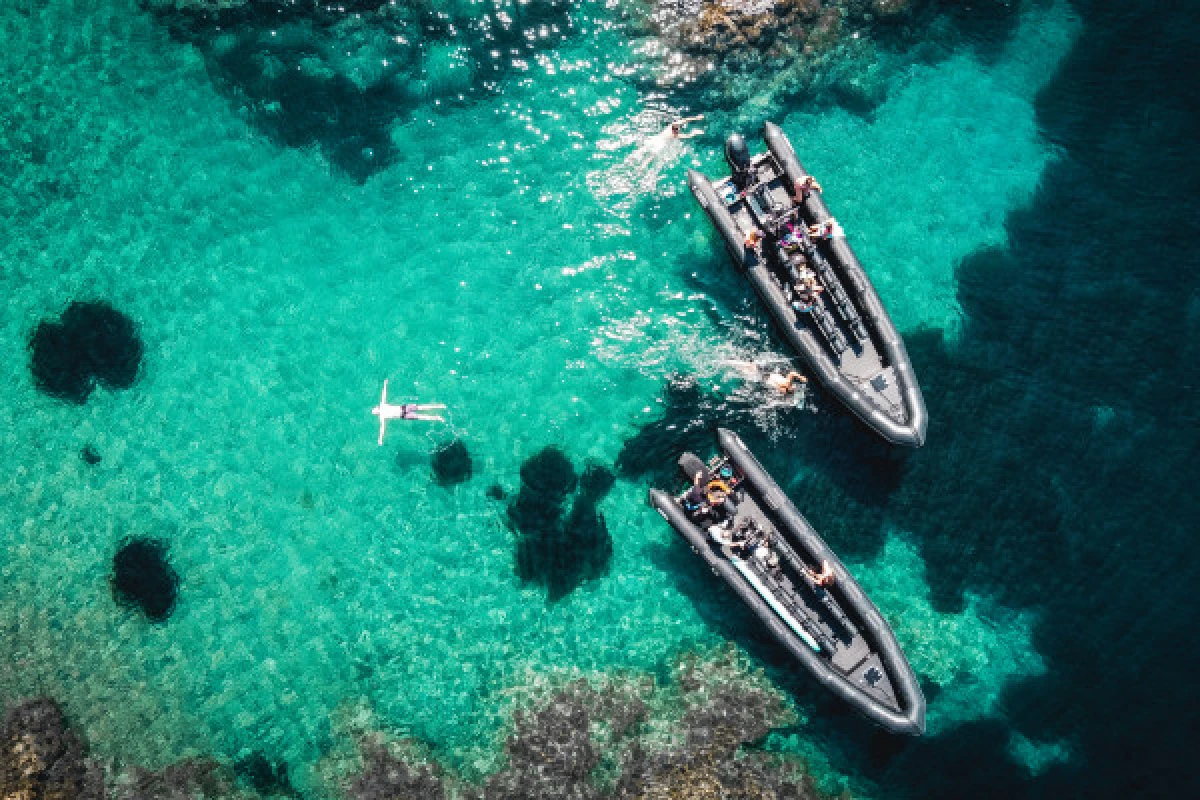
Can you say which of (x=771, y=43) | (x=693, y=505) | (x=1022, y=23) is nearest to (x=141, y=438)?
(x=693, y=505)

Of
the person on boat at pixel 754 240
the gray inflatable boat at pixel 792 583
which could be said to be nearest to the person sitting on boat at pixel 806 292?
the person on boat at pixel 754 240

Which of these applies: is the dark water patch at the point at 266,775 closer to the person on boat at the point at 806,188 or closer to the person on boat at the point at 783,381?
the person on boat at the point at 783,381

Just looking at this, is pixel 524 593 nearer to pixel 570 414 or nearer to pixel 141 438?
pixel 570 414

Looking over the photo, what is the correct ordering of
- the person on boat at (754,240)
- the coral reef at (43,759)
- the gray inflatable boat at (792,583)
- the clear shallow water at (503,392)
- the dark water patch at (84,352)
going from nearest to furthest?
the gray inflatable boat at (792,583) → the person on boat at (754,240) → the clear shallow water at (503,392) → the coral reef at (43,759) → the dark water patch at (84,352)

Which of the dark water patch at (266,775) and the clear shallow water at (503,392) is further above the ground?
the clear shallow water at (503,392)

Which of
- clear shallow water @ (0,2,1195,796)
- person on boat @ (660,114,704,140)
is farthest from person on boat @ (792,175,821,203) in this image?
person on boat @ (660,114,704,140)

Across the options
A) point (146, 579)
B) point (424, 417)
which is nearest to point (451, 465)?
point (424, 417)

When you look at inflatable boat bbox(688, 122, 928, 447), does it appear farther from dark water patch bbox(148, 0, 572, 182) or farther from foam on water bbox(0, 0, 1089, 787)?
dark water patch bbox(148, 0, 572, 182)
